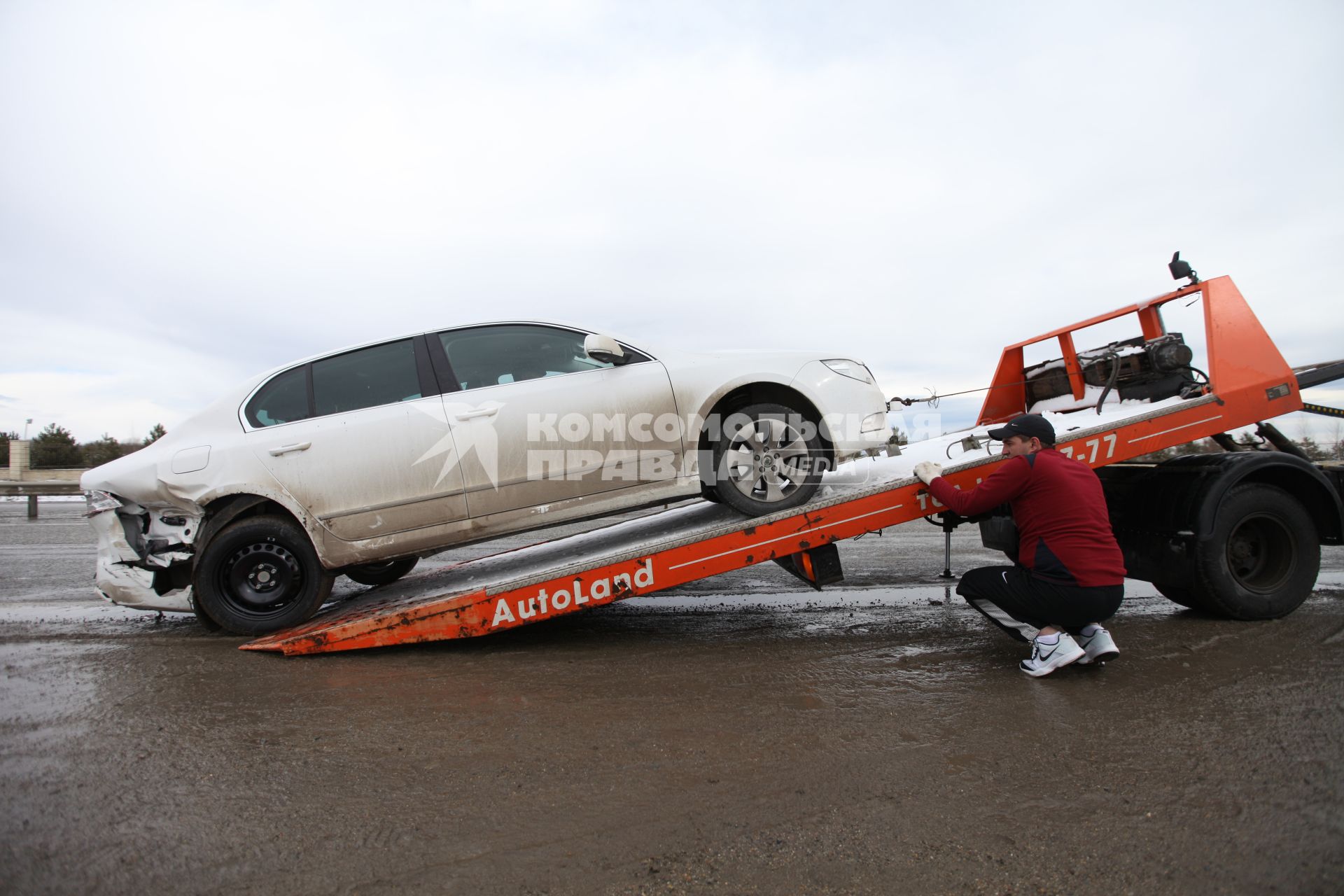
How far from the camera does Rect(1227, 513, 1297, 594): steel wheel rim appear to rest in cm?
422

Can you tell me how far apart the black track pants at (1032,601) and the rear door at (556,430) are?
173 centimetres

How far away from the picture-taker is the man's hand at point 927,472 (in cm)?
380

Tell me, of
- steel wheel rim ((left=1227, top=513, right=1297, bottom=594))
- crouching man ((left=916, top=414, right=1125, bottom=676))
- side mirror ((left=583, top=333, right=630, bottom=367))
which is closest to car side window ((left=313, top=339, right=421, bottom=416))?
side mirror ((left=583, top=333, right=630, bottom=367))

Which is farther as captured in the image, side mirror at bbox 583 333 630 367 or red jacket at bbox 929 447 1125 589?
side mirror at bbox 583 333 630 367

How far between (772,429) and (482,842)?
258 centimetres

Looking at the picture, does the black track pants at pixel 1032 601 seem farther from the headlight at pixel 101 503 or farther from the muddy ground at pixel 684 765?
the headlight at pixel 101 503

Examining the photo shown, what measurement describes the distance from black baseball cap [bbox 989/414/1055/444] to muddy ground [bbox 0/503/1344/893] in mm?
1124

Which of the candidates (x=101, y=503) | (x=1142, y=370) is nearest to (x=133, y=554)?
(x=101, y=503)

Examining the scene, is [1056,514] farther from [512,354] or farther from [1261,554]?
[512,354]

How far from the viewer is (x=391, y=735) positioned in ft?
9.09

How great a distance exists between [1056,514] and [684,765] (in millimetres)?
2193

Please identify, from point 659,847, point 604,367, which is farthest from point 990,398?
point 659,847

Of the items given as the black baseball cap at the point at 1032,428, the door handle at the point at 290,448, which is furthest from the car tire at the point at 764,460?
the door handle at the point at 290,448

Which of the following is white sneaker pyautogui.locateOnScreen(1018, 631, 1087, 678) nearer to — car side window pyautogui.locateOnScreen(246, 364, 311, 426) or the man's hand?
the man's hand
